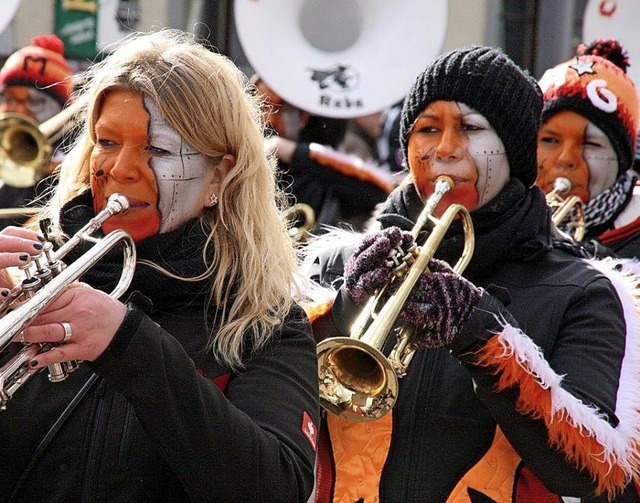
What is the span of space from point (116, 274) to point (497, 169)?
4.06ft

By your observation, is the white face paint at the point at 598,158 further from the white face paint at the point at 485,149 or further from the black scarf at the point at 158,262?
the black scarf at the point at 158,262

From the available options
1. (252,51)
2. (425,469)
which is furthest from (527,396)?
(252,51)

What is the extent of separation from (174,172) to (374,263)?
62 cm

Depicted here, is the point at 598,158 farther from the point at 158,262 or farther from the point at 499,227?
the point at 158,262

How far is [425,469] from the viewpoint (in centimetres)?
299

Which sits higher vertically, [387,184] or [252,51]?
[252,51]

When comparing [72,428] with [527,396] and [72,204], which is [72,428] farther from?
[527,396]

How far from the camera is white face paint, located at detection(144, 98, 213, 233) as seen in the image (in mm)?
2514

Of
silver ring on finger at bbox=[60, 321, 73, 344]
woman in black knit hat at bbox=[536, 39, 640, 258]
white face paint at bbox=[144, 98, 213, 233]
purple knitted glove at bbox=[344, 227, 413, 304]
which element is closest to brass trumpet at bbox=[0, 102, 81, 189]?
woman in black knit hat at bbox=[536, 39, 640, 258]

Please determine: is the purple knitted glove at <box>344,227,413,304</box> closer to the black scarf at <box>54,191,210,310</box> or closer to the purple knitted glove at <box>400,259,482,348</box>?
the purple knitted glove at <box>400,259,482,348</box>

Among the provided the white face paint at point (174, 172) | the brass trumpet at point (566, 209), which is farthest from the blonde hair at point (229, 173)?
the brass trumpet at point (566, 209)

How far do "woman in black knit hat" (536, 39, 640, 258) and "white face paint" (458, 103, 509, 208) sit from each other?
36.7 inches

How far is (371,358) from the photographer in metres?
2.99

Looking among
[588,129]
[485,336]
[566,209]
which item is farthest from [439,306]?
[588,129]
